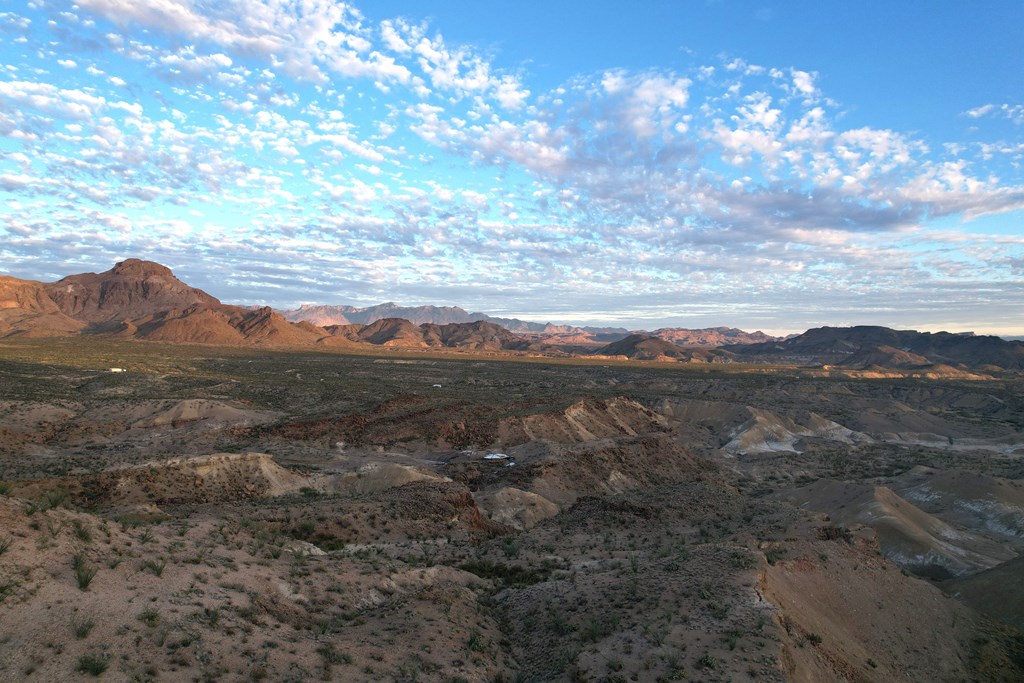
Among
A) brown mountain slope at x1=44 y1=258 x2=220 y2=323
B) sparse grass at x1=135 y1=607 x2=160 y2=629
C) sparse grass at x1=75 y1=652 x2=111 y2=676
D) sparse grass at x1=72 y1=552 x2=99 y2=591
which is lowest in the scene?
sparse grass at x1=135 y1=607 x2=160 y2=629

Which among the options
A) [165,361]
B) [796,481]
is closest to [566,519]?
[796,481]

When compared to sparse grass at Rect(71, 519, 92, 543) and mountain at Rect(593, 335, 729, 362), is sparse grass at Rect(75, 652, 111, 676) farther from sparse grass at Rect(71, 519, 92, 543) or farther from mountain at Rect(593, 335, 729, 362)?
mountain at Rect(593, 335, 729, 362)

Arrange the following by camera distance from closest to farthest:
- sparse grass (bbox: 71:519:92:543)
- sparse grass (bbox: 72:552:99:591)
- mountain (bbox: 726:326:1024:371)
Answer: sparse grass (bbox: 72:552:99:591) < sparse grass (bbox: 71:519:92:543) < mountain (bbox: 726:326:1024:371)

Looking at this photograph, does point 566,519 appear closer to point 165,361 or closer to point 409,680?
point 409,680

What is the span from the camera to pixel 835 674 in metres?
11.0

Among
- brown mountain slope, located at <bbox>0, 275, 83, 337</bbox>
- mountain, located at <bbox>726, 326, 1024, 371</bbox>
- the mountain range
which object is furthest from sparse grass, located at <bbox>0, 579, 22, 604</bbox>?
mountain, located at <bbox>726, 326, 1024, 371</bbox>

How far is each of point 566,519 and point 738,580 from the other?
10892 mm

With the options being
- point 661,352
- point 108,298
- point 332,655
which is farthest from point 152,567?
point 108,298

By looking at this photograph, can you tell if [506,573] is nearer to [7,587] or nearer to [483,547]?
[483,547]

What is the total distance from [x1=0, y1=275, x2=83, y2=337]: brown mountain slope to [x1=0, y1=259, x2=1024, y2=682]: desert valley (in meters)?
117

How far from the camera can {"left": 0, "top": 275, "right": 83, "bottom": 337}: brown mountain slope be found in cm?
14100

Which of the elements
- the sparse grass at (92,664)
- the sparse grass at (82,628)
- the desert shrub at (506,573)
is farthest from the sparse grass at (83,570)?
the desert shrub at (506,573)

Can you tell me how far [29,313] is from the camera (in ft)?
510

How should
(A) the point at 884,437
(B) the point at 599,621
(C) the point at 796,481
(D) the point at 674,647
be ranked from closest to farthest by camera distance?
(D) the point at 674,647 → (B) the point at 599,621 → (C) the point at 796,481 → (A) the point at 884,437
